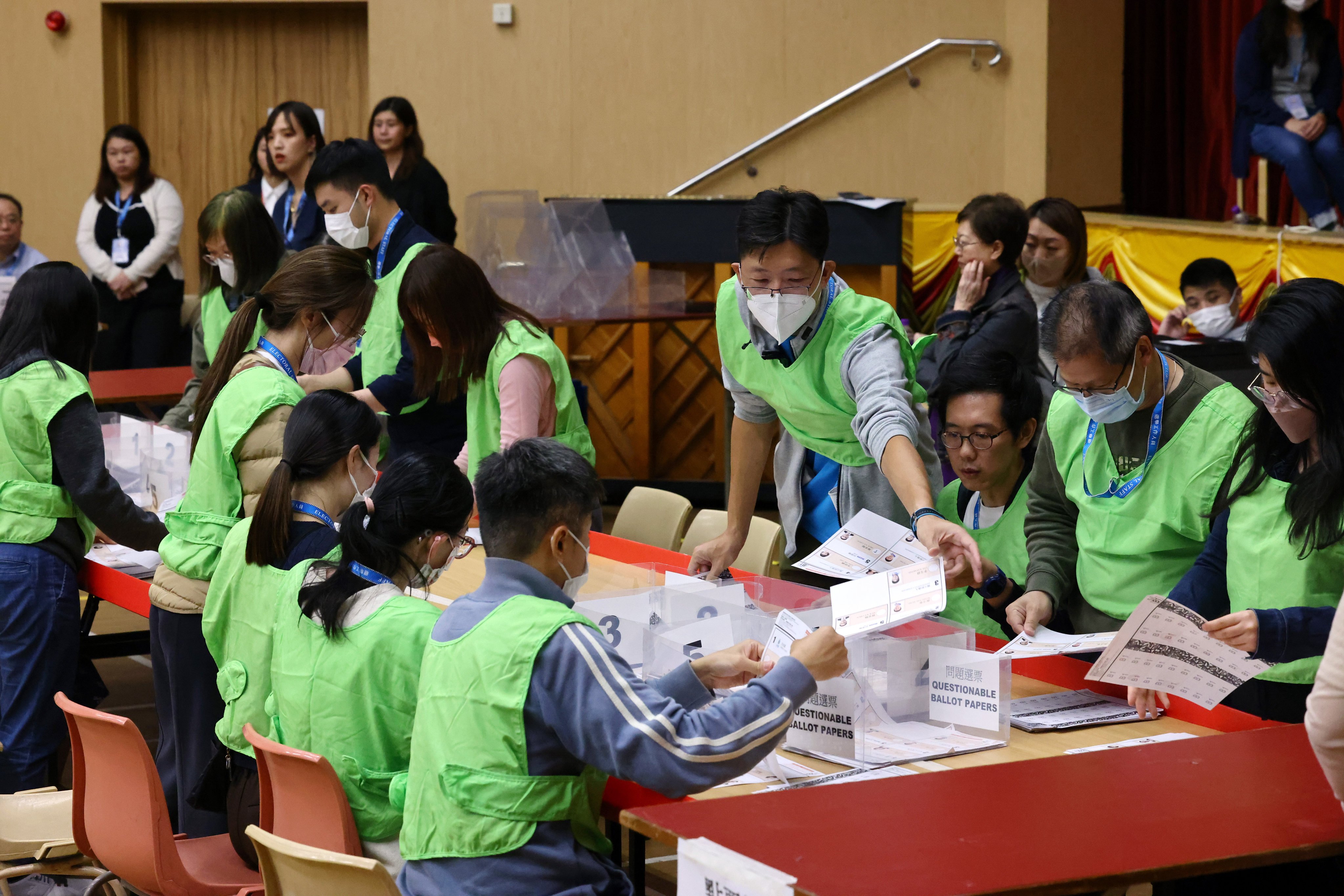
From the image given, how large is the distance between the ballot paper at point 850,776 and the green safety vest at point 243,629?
1037 millimetres

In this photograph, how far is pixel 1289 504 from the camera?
7.55 ft

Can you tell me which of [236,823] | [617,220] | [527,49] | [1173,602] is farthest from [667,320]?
[1173,602]

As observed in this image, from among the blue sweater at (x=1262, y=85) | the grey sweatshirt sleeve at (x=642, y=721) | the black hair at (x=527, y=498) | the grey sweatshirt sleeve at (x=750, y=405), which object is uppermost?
the blue sweater at (x=1262, y=85)

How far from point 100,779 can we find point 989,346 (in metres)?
2.46

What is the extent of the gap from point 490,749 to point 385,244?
2.37 m

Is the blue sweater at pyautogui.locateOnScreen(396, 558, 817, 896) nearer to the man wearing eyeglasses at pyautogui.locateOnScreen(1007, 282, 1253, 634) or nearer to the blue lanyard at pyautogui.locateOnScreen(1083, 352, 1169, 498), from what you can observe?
the man wearing eyeglasses at pyautogui.locateOnScreen(1007, 282, 1253, 634)

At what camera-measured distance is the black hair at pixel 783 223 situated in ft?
9.56

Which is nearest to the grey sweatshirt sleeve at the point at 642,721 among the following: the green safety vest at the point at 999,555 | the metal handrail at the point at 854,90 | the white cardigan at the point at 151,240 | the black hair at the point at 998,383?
the green safety vest at the point at 999,555

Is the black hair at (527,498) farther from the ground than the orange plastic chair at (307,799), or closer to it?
farther from the ground

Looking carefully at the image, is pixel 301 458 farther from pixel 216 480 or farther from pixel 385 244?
pixel 385 244

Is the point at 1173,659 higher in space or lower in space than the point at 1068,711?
higher

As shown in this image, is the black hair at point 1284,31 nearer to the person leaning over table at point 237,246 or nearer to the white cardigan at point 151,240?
the person leaning over table at point 237,246

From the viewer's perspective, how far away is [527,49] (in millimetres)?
8852

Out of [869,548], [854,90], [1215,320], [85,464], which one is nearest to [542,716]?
[869,548]
